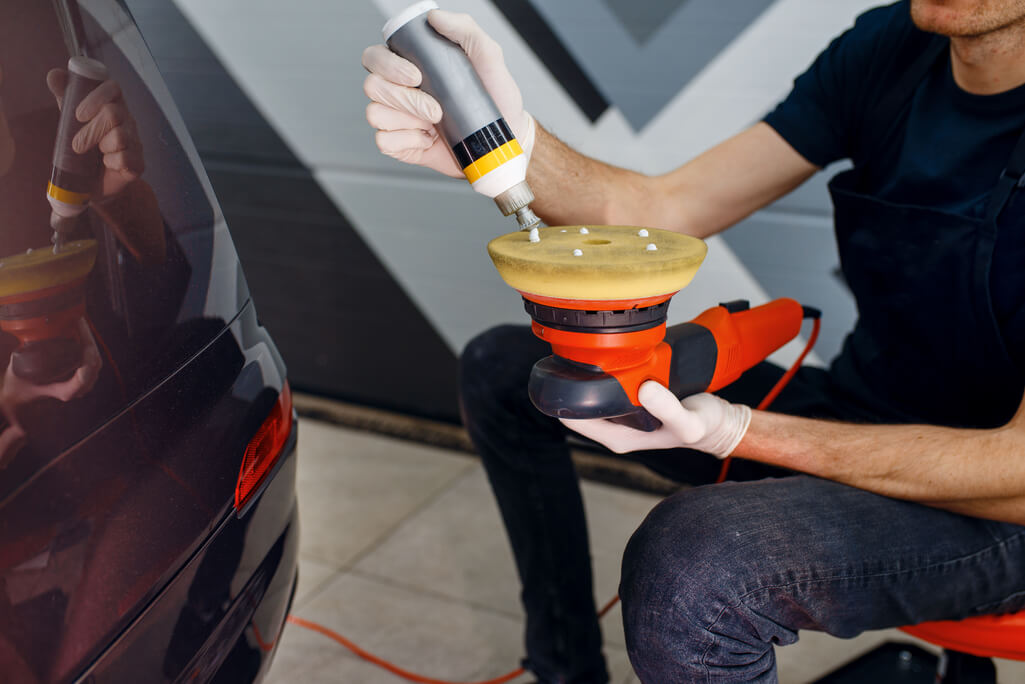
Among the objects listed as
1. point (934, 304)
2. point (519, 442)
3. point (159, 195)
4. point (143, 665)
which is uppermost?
point (159, 195)

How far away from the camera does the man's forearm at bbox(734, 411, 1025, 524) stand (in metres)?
0.84

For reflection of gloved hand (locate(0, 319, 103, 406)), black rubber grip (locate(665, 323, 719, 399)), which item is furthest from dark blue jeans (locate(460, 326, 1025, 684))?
reflection of gloved hand (locate(0, 319, 103, 406))

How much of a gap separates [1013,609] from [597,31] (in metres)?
1.32

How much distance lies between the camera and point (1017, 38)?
951 millimetres

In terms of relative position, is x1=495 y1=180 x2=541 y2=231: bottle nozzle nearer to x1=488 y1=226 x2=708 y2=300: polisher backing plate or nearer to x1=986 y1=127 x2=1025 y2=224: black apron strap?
x1=488 y1=226 x2=708 y2=300: polisher backing plate

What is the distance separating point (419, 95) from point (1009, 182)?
69 cm

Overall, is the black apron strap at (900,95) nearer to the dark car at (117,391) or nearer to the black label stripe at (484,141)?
the black label stripe at (484,141)

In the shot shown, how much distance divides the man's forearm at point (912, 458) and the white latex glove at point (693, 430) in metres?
→ 0.02

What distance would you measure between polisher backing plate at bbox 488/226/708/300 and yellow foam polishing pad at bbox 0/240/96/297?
0.37 meters

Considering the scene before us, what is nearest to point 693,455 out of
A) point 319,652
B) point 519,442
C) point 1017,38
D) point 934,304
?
point 519,442

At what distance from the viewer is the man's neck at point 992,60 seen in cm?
95

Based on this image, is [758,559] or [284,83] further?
[284,83]

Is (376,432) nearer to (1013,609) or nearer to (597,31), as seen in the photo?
(597,31)

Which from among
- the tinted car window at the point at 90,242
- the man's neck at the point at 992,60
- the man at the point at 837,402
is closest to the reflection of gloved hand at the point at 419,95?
the man at the point at 837,402
